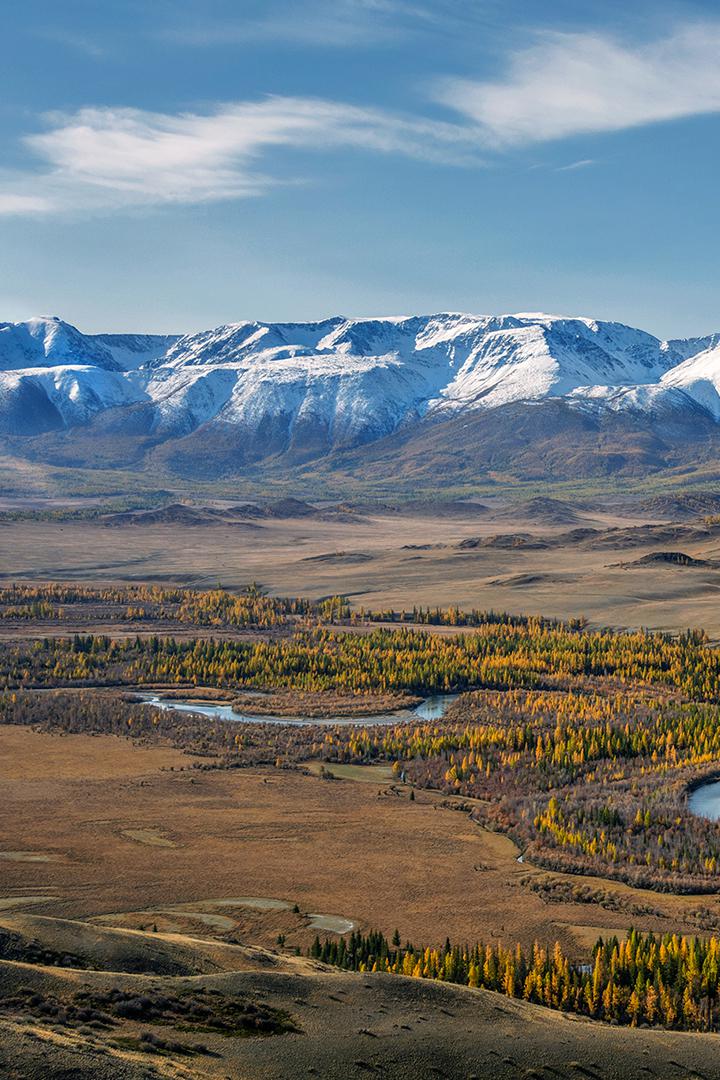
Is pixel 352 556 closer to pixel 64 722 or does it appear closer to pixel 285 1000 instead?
pixel 64 722

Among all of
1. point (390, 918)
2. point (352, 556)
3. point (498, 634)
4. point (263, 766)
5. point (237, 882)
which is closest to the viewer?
point (390, 918)

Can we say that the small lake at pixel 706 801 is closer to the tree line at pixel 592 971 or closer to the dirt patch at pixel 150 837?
the tree line at pixel 592 971

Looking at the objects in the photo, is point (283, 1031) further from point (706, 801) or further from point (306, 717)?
point (306, 717)

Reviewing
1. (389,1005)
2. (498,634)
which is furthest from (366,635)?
(389,1005)

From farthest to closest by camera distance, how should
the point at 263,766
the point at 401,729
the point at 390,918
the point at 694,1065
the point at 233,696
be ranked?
the point at 233,696 < the point at 401,729 < the point at 263,766 < the point at 390,918 < the point at 694,1065

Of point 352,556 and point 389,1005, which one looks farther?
point 352,556

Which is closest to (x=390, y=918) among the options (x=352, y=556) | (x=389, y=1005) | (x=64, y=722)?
(x=389, y=1005)

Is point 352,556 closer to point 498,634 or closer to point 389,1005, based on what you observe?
point 498,634

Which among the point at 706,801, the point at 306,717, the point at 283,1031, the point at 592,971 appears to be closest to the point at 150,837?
the point at 592,971
